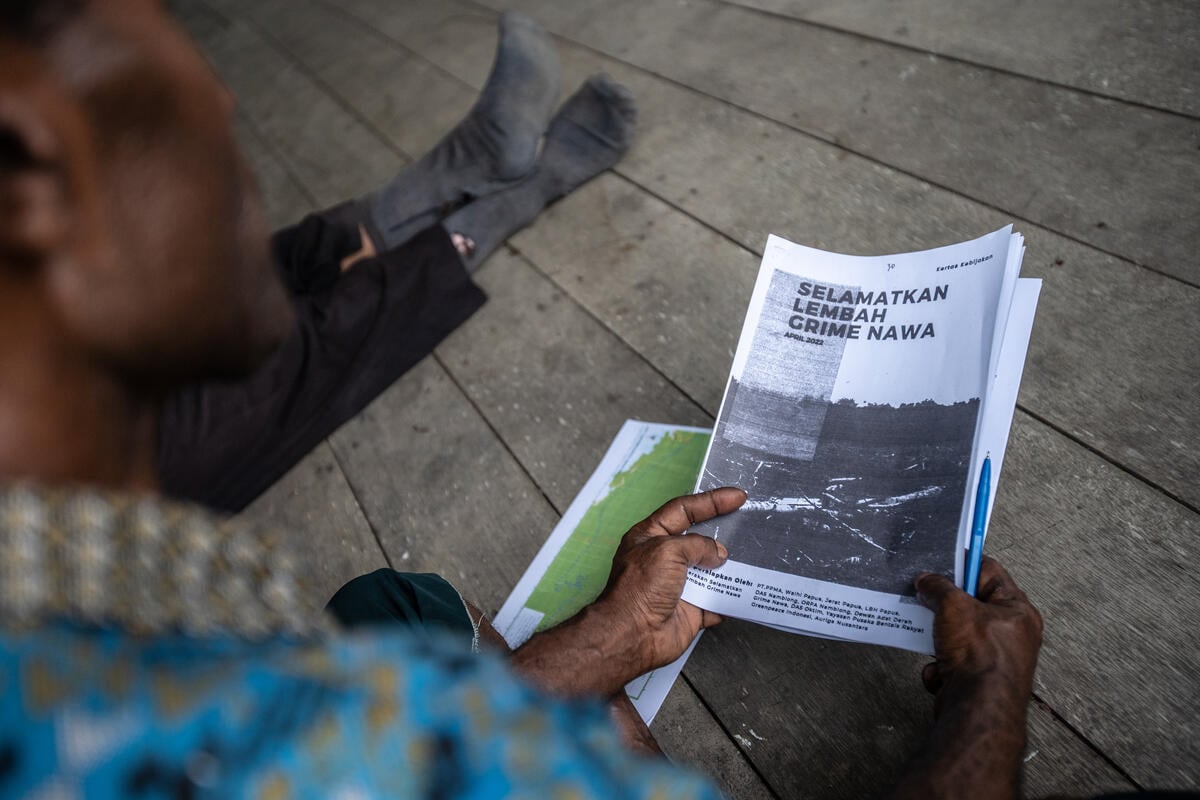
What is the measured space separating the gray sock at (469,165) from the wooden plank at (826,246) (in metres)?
0.13

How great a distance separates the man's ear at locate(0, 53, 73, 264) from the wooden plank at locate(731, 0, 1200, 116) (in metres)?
1.20

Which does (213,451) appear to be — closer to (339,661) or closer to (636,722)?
(636,722)

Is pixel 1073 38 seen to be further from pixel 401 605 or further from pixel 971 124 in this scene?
pixel 401 605

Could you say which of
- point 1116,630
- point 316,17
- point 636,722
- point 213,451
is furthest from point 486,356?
point 316,17

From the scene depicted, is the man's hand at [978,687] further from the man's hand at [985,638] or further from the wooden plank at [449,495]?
the wooden plank at [449,495]

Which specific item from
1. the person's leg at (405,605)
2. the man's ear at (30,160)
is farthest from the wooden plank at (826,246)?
the man's ear at (30,160)

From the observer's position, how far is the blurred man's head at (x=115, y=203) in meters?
0.38

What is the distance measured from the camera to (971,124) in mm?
1210

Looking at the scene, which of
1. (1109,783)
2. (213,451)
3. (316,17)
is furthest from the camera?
(316,17)

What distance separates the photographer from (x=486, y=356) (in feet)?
4.22

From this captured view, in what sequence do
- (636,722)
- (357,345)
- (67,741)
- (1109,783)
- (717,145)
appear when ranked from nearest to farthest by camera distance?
(67,741) → (1109,783) → (636,722) → (357,345) → (717,145)

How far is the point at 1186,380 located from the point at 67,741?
94 cm

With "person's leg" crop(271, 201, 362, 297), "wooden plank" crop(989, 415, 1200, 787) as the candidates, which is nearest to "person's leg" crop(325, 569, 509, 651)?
"wooden plank" crop(989, 415, 1200, 787)

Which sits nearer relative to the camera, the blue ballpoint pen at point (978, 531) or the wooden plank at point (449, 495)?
the blue ballpoint pen at point (978, 531)
